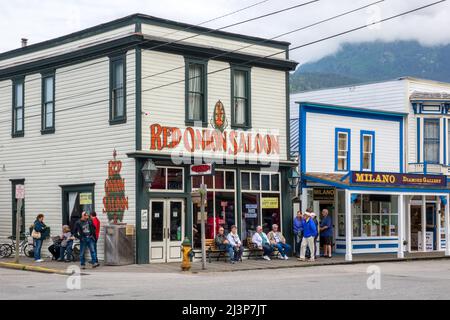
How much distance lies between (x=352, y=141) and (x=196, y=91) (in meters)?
8.49

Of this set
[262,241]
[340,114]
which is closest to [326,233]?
[262,241]

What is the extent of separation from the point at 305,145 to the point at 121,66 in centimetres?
856

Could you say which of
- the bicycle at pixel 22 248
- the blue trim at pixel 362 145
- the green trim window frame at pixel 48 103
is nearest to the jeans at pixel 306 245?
the blue trim at pixel 362 145

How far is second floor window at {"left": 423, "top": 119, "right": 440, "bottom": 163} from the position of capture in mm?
38188

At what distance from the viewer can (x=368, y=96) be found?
40.0m

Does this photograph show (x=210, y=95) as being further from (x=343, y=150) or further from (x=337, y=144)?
(x=343, y=150)

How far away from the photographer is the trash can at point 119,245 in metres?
27.0

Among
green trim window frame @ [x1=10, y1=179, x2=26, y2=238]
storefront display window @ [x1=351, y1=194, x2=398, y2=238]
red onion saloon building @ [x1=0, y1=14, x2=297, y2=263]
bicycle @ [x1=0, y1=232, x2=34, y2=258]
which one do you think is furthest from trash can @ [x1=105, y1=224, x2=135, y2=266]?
storefront display window @ [x1=351, y1=194, x2=398, y2=238]

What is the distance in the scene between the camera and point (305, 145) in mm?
33188

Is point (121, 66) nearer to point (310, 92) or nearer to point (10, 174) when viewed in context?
point (10, 174)

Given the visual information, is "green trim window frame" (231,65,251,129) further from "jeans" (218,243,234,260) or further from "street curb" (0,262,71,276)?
"street curb" (0,262,71,276)

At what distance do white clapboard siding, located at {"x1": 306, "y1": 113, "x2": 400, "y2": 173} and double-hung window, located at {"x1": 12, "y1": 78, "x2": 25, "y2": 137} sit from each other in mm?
11151

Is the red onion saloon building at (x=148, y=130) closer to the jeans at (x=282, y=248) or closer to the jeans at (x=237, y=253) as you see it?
the jeans at (x=282, y=248)
